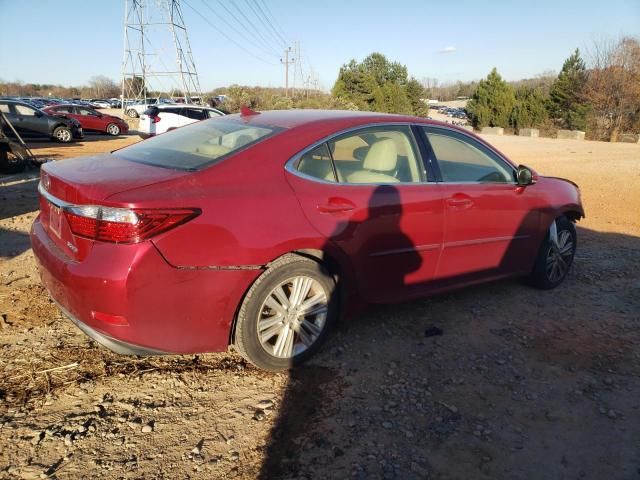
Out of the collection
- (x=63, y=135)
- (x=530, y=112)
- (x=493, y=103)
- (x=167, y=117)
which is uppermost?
(x=493, y=103)

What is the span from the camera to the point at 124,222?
254 cm

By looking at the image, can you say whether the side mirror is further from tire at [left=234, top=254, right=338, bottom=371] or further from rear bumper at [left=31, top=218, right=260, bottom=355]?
rear bumper at [left=31, top=218, right=260, bottom=355]

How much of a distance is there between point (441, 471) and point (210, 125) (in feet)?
9.52

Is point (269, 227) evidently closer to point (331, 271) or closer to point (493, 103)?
point (331, 271)

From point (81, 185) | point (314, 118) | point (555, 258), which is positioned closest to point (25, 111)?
point (314, 118)

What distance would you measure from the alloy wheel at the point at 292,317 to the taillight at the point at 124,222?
773mm

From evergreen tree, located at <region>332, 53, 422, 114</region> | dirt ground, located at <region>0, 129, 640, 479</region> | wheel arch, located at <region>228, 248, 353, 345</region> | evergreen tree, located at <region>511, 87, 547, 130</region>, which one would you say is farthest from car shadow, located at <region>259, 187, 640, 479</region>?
evergreen tree, located at <region>511, 87, 547, 130</region>

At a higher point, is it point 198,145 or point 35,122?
point 198,145

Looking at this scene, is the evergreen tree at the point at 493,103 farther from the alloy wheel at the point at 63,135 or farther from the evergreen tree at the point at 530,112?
the alloy wheel at the point at 63,135

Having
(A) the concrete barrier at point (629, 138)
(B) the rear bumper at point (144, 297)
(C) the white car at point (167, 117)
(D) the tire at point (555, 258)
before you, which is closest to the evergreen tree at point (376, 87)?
Answer: (A) the concrete barrier at point (629, 138)

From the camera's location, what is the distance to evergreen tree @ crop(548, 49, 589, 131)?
122 ft

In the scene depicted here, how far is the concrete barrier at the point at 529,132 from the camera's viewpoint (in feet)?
116

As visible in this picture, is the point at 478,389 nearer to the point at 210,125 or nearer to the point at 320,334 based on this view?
the point at 320,334

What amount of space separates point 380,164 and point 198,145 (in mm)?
1327
